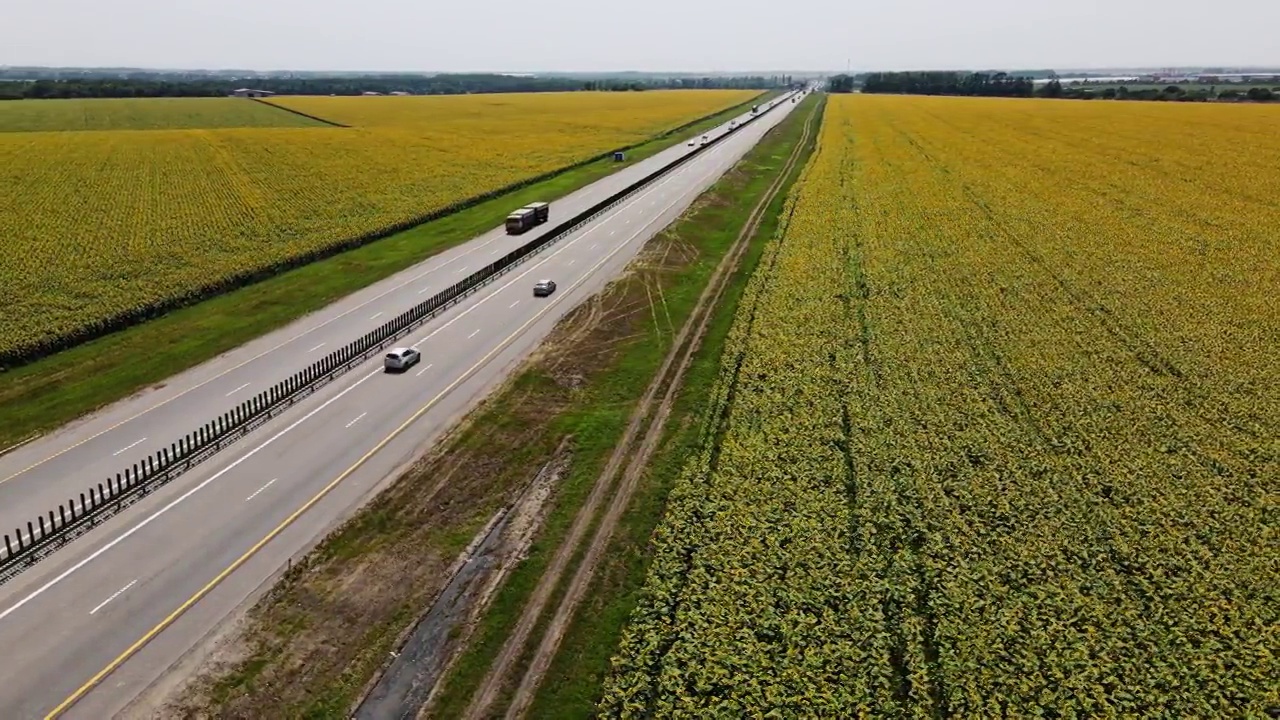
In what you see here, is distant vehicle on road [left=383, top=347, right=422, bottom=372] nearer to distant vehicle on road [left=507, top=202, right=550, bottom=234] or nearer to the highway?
the highway

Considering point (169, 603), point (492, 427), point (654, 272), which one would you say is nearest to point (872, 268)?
point (654, 272)

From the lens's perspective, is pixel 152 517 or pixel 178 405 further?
pixel 178 405

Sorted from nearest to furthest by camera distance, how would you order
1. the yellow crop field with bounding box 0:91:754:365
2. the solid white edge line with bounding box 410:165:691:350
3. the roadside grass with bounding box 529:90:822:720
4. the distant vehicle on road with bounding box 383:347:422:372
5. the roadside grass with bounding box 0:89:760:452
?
the roadside grass with bounding box 529:90:822:720 < the roadside grass with bounding box 0:89:760:452 < the distant vehicle on road with bounding box 383:347:422:372 < the solid white edge line with bounding box 410:165:691:350 < the yellow crop field with bounding box 0:91:754:365

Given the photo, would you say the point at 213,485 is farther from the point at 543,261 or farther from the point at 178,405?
the point at 543,261

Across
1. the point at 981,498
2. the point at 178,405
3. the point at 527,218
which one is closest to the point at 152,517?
the point at 178,405

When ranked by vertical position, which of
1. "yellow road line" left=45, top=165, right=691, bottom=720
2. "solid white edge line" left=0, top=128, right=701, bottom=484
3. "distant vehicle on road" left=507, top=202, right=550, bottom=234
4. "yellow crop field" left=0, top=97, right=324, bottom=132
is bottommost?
"yellow road line" left=45, top=165, right=691, bottom=720

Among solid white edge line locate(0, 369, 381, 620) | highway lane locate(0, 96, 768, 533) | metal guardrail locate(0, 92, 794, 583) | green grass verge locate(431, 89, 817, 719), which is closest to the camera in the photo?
green grass verge locate(431, 89, 817, 719)

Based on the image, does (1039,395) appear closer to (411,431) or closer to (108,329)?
(411,431)

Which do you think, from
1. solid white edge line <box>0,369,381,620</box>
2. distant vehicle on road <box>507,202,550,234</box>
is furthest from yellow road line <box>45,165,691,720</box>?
distant vehicle on road <box>507,202,550,234</box>
